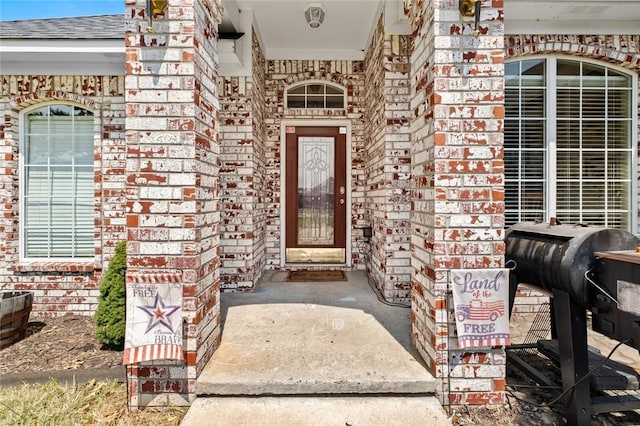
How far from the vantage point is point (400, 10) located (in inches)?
136

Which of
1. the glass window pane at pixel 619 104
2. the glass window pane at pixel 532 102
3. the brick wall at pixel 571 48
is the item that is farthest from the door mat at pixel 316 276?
the glass window pane at pixel 619 104

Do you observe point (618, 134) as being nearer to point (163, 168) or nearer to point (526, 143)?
point (526, 143)

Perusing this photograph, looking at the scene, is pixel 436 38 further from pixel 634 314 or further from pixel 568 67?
pixel 568 67

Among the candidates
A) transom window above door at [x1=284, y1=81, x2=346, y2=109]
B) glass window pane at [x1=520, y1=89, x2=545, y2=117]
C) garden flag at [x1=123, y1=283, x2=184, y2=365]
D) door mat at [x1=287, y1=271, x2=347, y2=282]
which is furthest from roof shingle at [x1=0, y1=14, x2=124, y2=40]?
glass window pane at [x1=520, y1=89, x2=545, y2=117]

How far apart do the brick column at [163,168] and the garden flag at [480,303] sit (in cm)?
166

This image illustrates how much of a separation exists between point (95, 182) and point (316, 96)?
3228 millimetres

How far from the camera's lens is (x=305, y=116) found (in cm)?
518

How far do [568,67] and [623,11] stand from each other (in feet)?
2.07

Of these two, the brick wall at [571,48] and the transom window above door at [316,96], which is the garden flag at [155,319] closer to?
the brick wall at [571,48]

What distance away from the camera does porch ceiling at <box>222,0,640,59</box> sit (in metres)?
3.41

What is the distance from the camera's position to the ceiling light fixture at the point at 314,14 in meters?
3.80

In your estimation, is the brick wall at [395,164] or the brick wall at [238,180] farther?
the brick wall at [238,180]

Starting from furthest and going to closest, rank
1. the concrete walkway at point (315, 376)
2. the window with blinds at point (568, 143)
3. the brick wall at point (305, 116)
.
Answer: the brick wall at point (305, 116), the window with blinds at point (568, 143), the concrete walkway at point (315, 376)

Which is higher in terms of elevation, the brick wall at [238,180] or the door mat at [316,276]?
the brick wall at [238,180]
